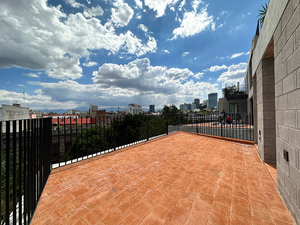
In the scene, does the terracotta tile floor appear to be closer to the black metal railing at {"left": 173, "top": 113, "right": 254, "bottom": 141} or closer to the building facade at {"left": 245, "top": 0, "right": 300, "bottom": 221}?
the building facade at {"left": 245, "top": 0, "right": 300, "bottom": 221}

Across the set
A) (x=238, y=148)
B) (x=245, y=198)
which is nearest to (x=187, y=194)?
(x=245, y=198)

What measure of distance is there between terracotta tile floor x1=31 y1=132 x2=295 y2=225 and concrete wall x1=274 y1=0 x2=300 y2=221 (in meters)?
0.29

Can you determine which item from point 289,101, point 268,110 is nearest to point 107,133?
point 268,110

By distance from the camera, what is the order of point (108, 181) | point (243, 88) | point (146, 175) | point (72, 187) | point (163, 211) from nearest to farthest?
1. point (163, 211)
2. point (72, 187)
3. point (108, 181)
4. point (146, 175)
5. point (243, 88)

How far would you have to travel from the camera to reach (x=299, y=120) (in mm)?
1851

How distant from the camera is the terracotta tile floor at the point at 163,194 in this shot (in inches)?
78.3

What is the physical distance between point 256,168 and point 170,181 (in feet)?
7.06

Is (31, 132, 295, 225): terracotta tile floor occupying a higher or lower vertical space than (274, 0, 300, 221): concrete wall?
lower

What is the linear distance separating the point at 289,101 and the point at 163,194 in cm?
241

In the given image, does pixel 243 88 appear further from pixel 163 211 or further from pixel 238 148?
pixel 163 211

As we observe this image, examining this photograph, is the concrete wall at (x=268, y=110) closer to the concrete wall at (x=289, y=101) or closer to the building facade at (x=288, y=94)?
the building facade at (x=288, y=94)

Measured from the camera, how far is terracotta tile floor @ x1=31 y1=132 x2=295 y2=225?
78.3 inches

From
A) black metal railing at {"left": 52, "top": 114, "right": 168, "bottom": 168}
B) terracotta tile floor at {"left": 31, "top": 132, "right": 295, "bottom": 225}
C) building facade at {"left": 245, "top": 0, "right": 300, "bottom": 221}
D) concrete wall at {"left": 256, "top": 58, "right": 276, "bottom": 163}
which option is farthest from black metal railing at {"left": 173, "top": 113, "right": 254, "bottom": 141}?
building facade at {"left": 245, "top": 0, "right": 300, "bottom": 221}

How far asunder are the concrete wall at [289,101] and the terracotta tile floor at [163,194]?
0.29m
